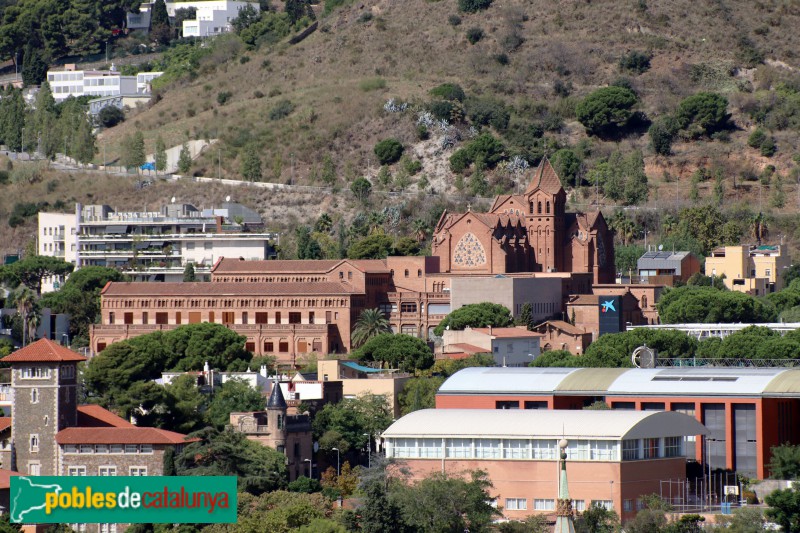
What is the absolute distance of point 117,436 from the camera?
292 feet

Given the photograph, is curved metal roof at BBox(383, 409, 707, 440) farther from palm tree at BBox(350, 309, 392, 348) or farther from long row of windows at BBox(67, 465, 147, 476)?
palm tree at BBox(350, 309, 392, 348)

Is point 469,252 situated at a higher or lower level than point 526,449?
higher

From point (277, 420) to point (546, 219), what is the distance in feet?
185

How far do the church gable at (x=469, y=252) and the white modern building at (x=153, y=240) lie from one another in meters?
19.7

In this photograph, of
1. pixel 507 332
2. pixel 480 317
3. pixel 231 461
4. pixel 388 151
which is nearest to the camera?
pixel 231 461

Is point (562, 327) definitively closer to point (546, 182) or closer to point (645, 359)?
point (546, 182)

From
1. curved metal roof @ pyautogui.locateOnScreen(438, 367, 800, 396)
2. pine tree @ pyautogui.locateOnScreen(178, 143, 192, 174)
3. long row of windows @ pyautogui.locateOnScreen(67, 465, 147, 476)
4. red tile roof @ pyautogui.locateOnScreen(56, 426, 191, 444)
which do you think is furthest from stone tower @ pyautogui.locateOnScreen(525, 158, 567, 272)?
long row of windows @ pyautogui.locateOnScreen(67, 465, 147, 476)

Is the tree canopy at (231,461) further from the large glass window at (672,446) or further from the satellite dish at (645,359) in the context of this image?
the satellite dish at (645,359)

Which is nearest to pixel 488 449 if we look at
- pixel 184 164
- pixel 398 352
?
pixel 398 352

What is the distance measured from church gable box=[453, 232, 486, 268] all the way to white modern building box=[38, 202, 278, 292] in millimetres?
19690

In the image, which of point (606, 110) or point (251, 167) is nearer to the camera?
point (251, 167)

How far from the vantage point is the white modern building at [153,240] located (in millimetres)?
158250

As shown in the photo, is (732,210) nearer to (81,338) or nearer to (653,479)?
(81,338)

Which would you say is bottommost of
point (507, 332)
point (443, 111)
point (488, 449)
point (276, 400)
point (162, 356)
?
point (488, 449)
